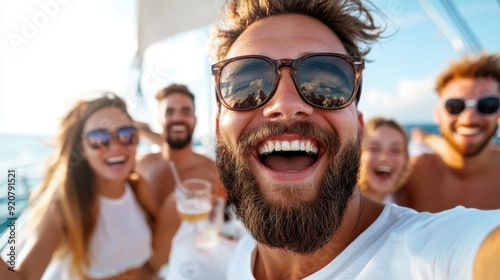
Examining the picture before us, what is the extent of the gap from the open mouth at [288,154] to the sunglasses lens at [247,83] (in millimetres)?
111

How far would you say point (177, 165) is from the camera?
2.34 meters

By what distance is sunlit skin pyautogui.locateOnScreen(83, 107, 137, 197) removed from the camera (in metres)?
1.77

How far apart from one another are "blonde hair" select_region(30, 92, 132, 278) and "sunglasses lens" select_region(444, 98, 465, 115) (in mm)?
1851

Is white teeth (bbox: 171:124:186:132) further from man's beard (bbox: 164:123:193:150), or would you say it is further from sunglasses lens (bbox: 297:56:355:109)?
sunglasses lens (bbox: 297:56:355:109)

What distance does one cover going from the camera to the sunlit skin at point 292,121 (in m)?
0.73

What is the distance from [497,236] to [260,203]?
0.43m

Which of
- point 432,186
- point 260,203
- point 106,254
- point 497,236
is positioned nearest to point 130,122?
point 106,254

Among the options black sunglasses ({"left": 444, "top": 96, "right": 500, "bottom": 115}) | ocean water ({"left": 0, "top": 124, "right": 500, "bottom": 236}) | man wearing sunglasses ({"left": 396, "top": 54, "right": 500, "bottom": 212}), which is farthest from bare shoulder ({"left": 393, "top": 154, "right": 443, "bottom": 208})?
ocean water ({"left": 0, "top": 124, "right": 500, "bottom": 236})

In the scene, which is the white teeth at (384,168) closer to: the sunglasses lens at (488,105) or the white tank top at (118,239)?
the sunglasses lens at (488,105)

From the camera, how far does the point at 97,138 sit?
5.70 ft

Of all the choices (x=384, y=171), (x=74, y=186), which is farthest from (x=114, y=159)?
(x=384, y=171)

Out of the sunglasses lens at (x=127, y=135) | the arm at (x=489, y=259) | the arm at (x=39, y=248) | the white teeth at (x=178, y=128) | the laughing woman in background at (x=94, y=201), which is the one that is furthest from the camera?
the white teeth at (x=178, y=128)

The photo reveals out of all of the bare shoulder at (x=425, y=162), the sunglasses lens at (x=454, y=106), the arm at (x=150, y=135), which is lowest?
the bare shoulder at (x=425, y=162)

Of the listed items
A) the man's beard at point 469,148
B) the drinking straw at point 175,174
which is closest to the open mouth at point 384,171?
the man's beard at point 469,148
